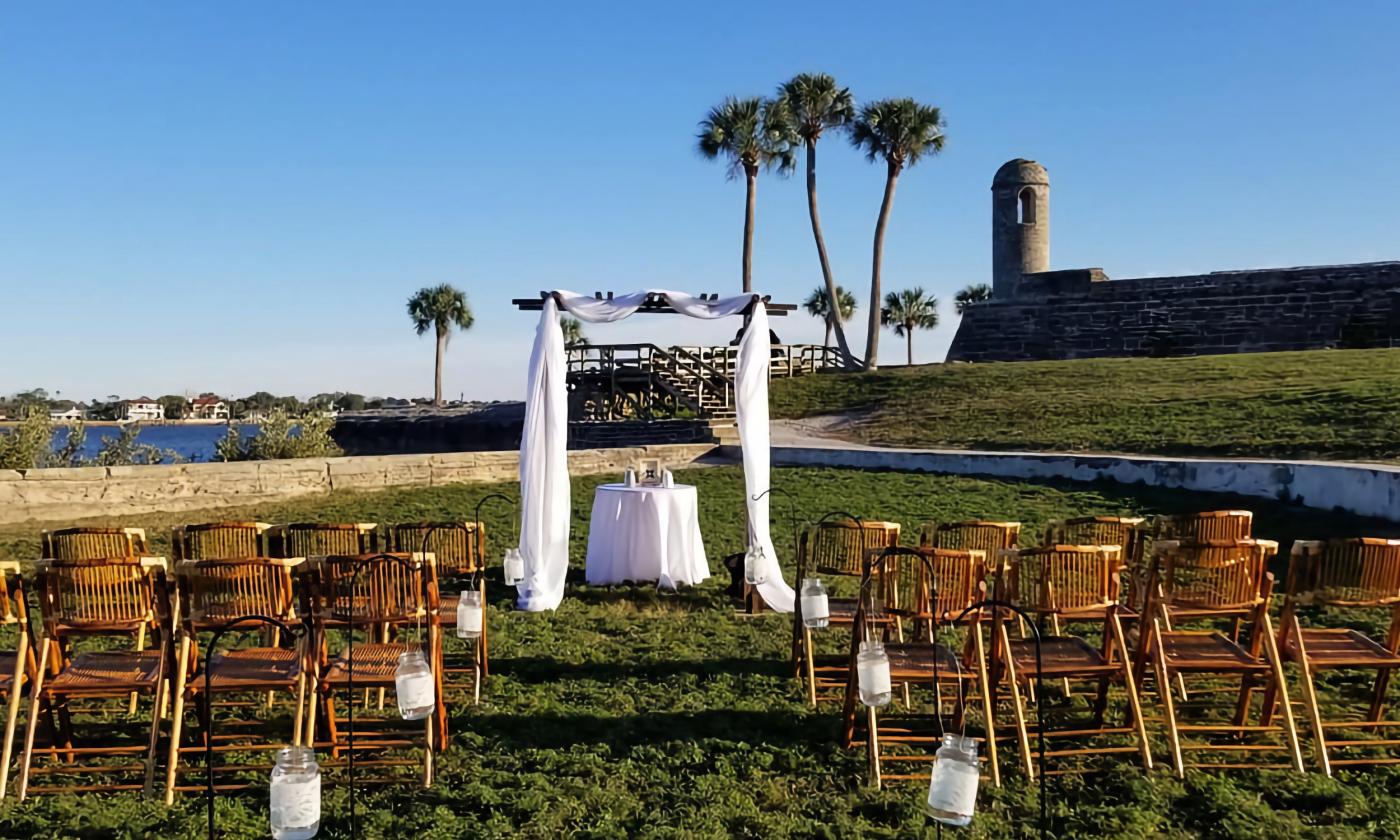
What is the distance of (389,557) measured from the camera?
4.75 m

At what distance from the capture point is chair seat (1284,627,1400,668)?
15.4 feet

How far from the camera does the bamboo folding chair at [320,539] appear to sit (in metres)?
6.13

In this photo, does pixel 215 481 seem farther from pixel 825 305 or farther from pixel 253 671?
pixel 825 305

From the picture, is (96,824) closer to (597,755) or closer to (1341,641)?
(597,755)

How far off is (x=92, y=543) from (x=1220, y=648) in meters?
5.77

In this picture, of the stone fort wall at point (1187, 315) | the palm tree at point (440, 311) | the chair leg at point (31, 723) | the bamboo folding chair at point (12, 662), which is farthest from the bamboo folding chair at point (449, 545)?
the palm tree at point (440, 311)

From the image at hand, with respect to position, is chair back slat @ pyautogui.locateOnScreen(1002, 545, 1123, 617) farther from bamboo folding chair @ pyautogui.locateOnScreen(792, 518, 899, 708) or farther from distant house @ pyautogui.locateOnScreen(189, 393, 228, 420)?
distant house @ pyautogui.locateOnScreen(189, 393, 228, 420)

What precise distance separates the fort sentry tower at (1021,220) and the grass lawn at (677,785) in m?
33.5

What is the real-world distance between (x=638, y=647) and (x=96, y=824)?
3475 mm

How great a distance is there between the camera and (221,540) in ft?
20.3

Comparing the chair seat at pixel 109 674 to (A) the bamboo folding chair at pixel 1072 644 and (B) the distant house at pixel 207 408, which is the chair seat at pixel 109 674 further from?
(B) the distant house at pixel 207 408

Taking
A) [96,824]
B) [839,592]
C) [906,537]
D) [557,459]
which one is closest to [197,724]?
[96,824]

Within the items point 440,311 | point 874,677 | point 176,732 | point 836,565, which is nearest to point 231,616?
point 176,732

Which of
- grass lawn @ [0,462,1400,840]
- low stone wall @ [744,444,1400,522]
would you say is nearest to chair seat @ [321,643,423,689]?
grass lawn @ [0,462,1400,840]
